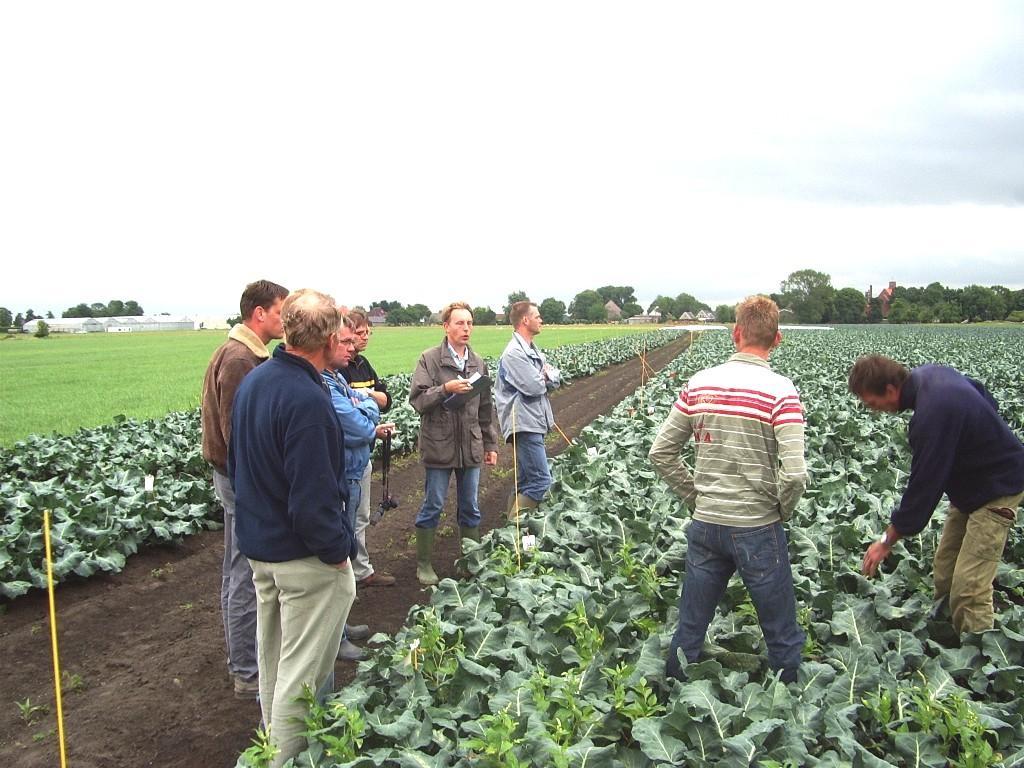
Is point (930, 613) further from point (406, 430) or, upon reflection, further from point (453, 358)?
point (406, 430)

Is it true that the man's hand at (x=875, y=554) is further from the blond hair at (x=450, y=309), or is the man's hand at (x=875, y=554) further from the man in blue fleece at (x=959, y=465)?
the blond hair at (x=450, y=309)

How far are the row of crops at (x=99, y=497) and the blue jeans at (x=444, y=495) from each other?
2.93m

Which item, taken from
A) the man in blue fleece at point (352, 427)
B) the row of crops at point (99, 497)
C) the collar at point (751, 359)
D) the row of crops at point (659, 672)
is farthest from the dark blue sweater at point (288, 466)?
the row of crops at point (99, 497)

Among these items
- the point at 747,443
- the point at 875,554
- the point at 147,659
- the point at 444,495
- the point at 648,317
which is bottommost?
the point at 147,659

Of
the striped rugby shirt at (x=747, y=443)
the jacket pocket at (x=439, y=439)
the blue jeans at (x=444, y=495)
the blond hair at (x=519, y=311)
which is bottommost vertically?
the blue jeans at (x=444, y=495)

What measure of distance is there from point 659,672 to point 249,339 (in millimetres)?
2955

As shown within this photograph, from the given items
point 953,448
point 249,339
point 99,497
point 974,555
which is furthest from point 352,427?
point 99,497

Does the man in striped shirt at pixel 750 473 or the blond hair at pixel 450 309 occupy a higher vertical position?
the blond hair at pixel 450 309

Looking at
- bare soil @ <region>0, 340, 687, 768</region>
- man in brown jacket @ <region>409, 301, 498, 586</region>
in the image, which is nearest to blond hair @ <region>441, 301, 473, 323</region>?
man in brown jacket @ <region>409, 301, 498, 586</region>

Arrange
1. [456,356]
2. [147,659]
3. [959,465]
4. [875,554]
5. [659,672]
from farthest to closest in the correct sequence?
[456,356] → [147,659] → [875,554] → [959,465] → [659,672]

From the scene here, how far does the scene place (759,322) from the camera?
3.36m

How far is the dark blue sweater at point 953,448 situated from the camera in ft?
11.8

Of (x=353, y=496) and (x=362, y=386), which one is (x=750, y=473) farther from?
(x=362, y=386)

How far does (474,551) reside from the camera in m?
6.07
